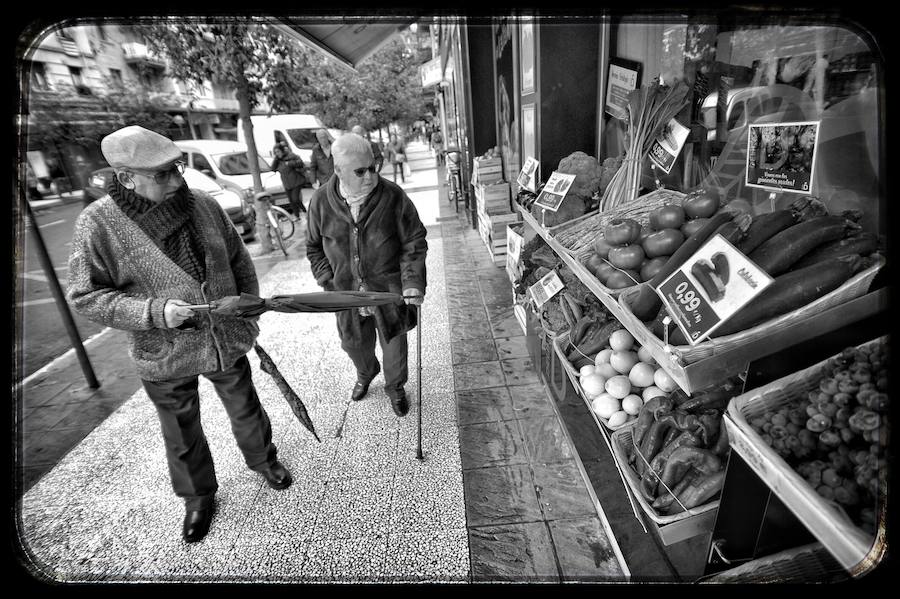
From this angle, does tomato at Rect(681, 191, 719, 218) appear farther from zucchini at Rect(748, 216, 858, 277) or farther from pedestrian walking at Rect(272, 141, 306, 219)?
pedestrian walking at Rect(272, 141, 306, 219)

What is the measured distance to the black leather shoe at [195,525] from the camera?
2.32 m

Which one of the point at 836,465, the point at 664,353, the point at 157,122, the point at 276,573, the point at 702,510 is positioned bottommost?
the point at 276,573

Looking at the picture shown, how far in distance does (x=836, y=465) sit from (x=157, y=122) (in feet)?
81.2

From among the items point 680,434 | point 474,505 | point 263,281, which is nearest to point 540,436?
point 474,505

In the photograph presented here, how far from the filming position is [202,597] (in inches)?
65.7

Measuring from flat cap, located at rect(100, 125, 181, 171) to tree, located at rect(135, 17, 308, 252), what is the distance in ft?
15.2

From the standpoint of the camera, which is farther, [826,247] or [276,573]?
[276,573]

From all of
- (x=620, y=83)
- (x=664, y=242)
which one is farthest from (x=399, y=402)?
(x=620, y=83)

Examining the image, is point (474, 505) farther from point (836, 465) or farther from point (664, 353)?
point (836, 465)

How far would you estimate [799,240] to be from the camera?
1.38 meters

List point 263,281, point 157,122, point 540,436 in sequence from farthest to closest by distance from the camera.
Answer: point 157,122
point 263,281
point 540,436

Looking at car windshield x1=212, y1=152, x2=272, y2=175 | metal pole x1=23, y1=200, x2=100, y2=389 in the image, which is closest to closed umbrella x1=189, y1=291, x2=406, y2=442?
metal pole x1=23, y1=200, x2=100, y2=389

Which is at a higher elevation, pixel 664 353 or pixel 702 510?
pixel 664 353

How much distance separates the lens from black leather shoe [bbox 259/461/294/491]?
8.60 ft
